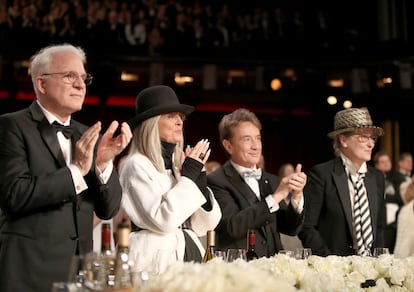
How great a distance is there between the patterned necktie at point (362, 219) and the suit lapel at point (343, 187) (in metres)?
0.03

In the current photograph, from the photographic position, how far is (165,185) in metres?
3.11

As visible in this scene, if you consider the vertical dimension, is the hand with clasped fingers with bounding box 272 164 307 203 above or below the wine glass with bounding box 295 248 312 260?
above

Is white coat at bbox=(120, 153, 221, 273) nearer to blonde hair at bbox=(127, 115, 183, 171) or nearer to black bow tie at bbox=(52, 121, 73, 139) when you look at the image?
blonde hair at bbox=(127, 115, 183, 171)

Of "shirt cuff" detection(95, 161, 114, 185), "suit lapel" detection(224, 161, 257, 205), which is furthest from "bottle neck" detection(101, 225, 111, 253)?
"suit lapel" detection(224, 161, 257, 205)

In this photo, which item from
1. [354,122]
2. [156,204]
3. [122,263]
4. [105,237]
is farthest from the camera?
[354,122]

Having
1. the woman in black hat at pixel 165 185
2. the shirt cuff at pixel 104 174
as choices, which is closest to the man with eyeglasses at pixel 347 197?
the woman in black hat at pixel 165 185

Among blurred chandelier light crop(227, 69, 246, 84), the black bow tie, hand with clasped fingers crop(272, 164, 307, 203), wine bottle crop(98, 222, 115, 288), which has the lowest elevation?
wine bottle crop(98, 222, 115, 288)

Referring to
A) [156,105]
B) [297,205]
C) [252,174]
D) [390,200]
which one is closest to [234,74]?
[390,200]

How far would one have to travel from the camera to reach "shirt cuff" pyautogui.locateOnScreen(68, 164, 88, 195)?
98.4 inches

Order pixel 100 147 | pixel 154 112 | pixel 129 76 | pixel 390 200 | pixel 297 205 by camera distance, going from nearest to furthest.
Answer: pixel 100 147, pixel 154 112, pixel 297 205, pixel 390 200, pixel 129 76

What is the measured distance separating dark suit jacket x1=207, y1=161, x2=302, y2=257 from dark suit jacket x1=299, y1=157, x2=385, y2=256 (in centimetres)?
31

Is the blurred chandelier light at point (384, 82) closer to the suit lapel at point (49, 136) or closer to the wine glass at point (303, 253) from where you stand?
the wine glass at point (303, 253)

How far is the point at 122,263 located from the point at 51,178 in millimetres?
832

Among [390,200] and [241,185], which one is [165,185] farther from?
[390,200]
